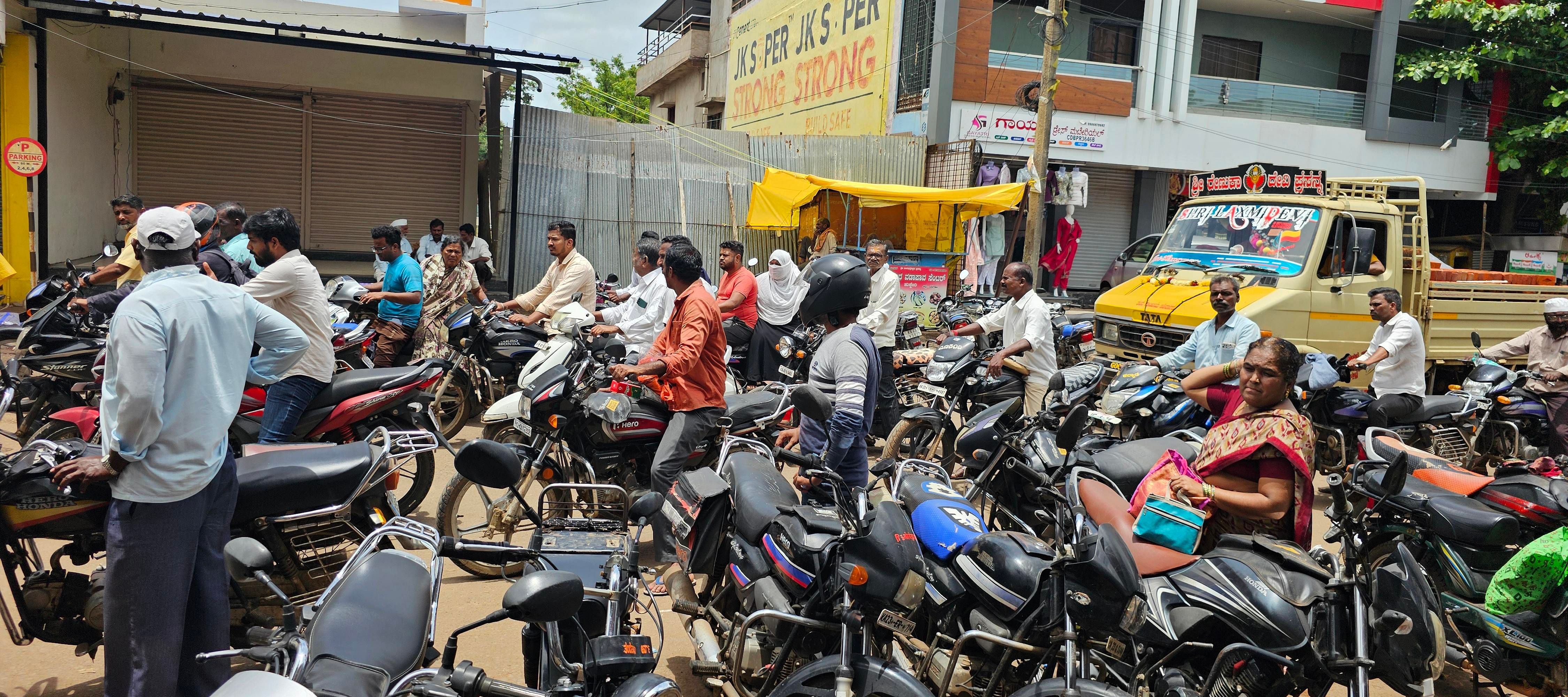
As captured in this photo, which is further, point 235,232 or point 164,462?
point 235,232

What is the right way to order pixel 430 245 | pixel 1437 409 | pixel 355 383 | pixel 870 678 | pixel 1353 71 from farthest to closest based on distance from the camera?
pixel 1353 71 < pixel 430 245 < pixel 1437 409 < pixel 355 383 < pixel 870 678

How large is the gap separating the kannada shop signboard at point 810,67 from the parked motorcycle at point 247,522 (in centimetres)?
1703

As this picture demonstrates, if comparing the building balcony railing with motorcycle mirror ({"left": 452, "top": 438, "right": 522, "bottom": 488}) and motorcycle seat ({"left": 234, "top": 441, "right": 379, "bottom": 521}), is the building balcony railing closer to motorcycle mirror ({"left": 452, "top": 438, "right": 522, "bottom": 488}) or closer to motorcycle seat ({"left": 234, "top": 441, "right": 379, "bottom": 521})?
motorcycle seat ({"left": 234, "top": 441, "right": 379, "bottom": 521})

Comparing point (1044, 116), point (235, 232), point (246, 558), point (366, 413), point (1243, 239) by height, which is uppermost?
point (1044, 116)

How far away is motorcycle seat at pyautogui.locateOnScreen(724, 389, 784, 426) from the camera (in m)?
5.29

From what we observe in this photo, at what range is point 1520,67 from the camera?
67.5 ft

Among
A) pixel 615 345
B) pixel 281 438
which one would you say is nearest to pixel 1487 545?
pixel 615 345

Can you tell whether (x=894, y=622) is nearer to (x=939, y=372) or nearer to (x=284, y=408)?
(x=284, y=408)

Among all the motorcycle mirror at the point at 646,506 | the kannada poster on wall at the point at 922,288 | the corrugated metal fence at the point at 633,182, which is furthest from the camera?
the corrugated metal fence at the point at 633,182

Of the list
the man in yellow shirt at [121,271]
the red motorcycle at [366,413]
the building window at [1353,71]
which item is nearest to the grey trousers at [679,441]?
the red motorcycle at [366,413]

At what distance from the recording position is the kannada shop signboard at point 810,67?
20094mm

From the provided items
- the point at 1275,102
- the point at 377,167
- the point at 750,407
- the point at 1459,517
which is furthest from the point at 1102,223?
the point at 1459,517

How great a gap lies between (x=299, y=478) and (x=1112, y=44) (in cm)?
1978

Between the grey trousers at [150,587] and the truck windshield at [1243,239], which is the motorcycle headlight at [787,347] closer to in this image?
the truck windshield at [1243,239]
